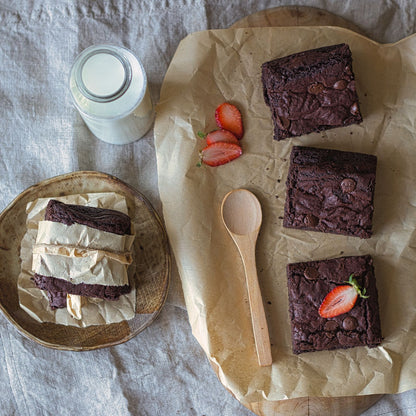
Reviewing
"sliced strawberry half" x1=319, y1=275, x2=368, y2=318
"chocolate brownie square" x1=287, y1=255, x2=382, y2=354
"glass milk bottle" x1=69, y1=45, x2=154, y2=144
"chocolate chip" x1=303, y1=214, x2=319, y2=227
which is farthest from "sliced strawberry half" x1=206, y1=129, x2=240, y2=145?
"sliced strawberry half" x1=319, y1=275, x2=368, y2=318

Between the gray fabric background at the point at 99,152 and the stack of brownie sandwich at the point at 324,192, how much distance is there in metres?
0.62

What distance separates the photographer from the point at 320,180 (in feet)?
10.6

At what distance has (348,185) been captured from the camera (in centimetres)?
319

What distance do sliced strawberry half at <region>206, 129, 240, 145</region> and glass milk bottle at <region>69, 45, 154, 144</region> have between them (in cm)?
54

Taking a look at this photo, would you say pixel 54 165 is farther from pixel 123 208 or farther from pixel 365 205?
pixel 365 205

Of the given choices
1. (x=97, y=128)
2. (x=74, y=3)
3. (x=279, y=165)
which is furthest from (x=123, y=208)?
(x=74, y=3)

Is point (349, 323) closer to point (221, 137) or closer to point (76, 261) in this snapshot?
point (221, 137)

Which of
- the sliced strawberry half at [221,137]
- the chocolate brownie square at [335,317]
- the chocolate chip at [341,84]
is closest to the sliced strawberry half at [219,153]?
the sliced strawberry half at [221,137]

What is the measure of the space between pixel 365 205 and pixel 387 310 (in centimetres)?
77

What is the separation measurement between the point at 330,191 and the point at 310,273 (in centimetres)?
57

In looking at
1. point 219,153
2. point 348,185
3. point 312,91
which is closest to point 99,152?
point 219,153

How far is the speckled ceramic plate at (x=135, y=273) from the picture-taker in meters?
3.29

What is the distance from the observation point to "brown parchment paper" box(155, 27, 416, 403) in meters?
3.32

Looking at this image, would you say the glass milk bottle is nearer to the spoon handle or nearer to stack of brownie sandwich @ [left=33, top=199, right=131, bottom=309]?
stack of brownie sandwich @ [left=33, top=199, right=131, bottom=309]
